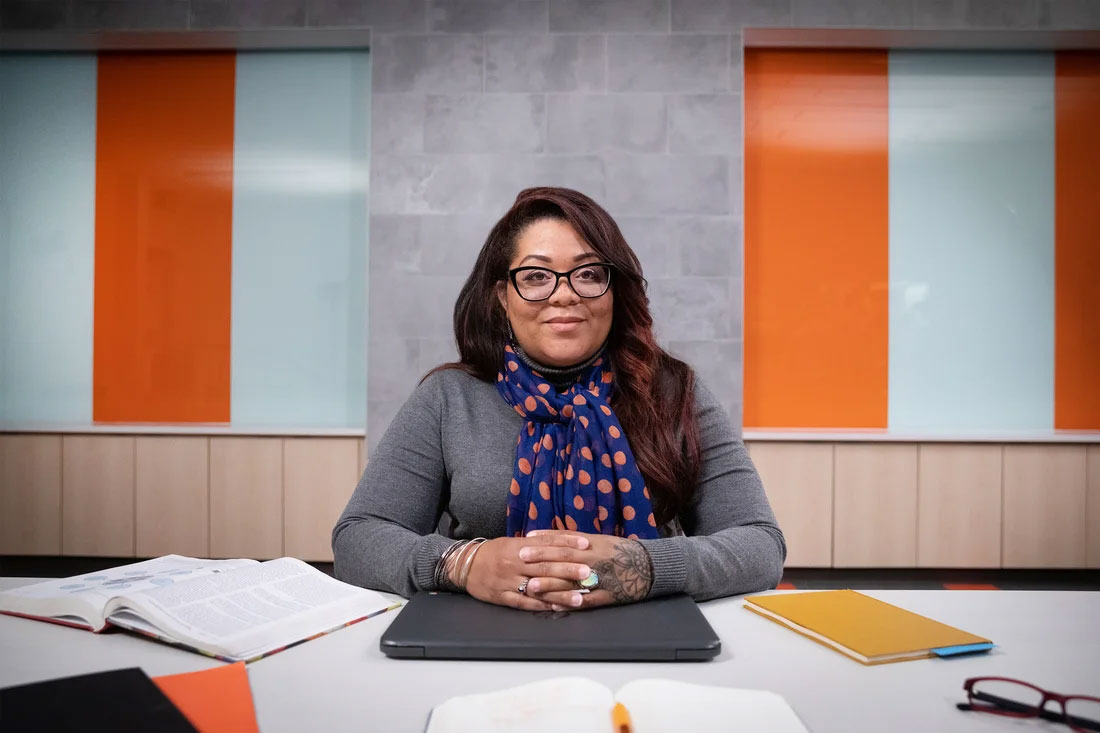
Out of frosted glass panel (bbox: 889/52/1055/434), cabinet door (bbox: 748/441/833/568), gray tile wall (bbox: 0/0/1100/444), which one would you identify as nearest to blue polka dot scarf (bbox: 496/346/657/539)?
gray tile wall (bbox: 0/0/1100/444)

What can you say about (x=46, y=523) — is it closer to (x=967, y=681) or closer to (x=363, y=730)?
(x=363, y=730)

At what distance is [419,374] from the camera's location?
326 cm

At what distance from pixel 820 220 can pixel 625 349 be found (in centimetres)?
237

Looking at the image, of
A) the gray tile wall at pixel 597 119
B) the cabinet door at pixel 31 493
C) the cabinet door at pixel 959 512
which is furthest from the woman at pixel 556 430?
the cabinet door at pixel 31 493

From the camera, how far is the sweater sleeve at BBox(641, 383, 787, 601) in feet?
3.42

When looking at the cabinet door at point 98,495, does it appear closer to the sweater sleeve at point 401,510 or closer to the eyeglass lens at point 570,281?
the sweater sleeve at point 401,510

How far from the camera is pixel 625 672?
2.54ft

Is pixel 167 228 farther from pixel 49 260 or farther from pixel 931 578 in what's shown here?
pixel 931 578

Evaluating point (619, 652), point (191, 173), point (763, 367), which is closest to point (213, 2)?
point (191, 173)

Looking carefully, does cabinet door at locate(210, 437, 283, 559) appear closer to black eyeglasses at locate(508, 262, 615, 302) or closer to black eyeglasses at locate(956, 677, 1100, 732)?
black eyeglasses at locate(508, 262, 615, 302)

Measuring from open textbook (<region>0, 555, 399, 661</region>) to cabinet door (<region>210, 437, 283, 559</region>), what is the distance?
7.46ft

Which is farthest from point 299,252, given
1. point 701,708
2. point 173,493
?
point 701,708

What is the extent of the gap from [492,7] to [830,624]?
315cm

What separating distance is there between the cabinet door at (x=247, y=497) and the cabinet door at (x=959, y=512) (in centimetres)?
309
